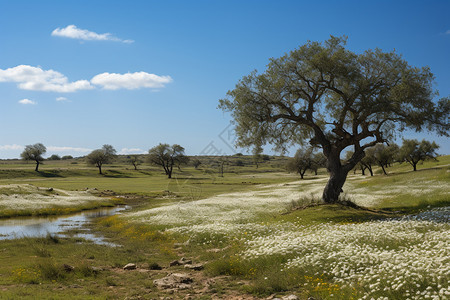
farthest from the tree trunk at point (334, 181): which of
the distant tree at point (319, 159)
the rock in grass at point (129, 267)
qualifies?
the rock in grass at point (129, 267)

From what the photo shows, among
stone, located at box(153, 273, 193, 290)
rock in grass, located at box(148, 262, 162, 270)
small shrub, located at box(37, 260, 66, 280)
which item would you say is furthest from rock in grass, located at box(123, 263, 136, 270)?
stone, located at box(153, 273, 193, 290)

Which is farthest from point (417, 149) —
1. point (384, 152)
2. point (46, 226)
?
point (46, 226)

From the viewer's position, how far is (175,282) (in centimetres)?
1304

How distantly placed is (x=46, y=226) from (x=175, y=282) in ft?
79.2

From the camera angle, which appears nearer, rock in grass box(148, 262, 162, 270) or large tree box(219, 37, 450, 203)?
rock in grass box(148, 262, 162, 270)

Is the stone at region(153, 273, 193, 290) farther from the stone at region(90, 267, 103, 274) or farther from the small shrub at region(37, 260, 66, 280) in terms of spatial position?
the small shrub at region(37, 260, 66, 280)

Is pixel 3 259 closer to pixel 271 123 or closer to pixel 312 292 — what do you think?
pixel 312 292

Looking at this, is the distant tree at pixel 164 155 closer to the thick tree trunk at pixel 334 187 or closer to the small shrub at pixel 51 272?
the thick tree trunk at pixel 334 187

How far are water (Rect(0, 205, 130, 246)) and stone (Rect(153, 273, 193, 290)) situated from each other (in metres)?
10.8

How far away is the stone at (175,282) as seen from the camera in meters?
12.7

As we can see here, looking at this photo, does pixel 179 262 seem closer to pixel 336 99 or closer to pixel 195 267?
pixel 195 267

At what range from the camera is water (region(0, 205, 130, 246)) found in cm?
2591

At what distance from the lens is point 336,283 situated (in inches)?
424

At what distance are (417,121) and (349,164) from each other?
21.7 feet
